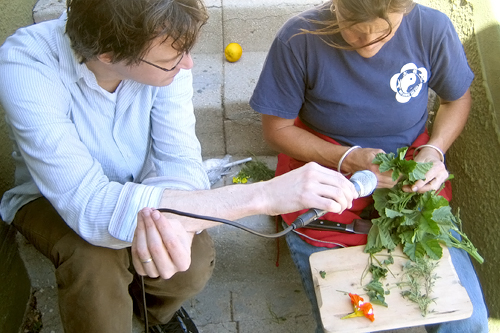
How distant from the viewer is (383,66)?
1.54 metres

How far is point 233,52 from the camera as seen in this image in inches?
90.0

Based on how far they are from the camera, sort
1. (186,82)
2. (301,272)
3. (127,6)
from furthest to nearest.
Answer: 1. (301,272)
2. (186,82)
3. (127,6)

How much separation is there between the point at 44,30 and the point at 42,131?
31cm

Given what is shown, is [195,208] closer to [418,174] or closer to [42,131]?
[42,131]

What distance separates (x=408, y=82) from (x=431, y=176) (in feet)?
1.08

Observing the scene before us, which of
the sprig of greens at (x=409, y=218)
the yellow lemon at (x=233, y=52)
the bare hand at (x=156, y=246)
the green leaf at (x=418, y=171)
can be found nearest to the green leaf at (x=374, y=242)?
the sprig of greens at (x=409, y=218)

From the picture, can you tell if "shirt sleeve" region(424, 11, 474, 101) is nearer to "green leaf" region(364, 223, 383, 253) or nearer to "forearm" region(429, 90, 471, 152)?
"forearm" region(429, 90, 471, 152)

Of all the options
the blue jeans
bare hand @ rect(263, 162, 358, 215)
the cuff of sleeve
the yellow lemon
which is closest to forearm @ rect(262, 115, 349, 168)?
the blue jeans

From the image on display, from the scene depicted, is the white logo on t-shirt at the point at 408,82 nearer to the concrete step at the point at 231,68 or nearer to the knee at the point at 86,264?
the concrete step at the point at 231,68

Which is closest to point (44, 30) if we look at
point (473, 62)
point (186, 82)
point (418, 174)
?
point (186, 82)

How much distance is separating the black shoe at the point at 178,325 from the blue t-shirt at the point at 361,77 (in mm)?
911

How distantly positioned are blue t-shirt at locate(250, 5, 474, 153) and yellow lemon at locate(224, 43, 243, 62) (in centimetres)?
74

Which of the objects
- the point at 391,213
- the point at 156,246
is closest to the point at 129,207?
the point at 156,246

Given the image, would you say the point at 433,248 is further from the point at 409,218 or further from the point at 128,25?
the point at 128,25
